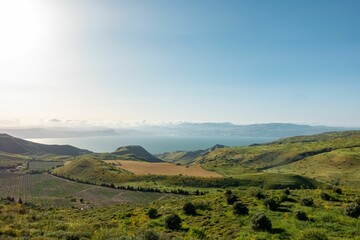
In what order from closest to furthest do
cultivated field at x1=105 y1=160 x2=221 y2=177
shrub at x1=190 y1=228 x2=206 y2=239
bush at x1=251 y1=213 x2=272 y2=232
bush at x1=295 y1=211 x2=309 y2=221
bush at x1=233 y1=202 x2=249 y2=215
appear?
bush at x1=251 y1=213 x2=272 y2=232 → shrub at x1=190 y1=228 x2=206 y2=239 → bush at x1=295 y1=211 x2=309 y2=221 → bush at x1=233 y1=202 x2=249 y2=215 → cultivated field at x1=105 y1=160 x2=221 y2=177

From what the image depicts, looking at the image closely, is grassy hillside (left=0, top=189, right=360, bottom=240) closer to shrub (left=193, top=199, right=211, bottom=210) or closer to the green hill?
shrub (left=193, top=199, right=211, bottom=210)

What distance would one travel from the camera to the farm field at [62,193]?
95438 mm

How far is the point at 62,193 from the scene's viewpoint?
11419cm

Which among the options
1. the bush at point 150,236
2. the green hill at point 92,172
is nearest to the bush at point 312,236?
the bush at point 150,236

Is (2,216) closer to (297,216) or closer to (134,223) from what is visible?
(134,223)

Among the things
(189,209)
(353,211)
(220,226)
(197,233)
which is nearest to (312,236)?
(220,226)

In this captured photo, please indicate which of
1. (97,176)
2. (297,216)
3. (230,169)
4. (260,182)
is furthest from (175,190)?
(297,216)

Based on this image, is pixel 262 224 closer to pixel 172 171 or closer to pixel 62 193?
pixel 62 193

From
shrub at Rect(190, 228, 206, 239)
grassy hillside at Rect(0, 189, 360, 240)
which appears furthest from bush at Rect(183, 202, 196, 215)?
shrub at Rect(190, 228, 206, 239)

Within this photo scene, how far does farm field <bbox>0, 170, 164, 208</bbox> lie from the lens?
95438 millimetres

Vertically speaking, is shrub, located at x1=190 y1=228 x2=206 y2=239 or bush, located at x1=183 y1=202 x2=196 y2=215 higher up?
shrub, located at x1=190 y1=228 x2=206 y2=239

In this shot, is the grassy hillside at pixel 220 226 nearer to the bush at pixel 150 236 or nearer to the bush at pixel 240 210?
the bush at pixel 150 236

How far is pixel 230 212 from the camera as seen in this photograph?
3741 centimetres

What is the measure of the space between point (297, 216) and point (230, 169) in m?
140
